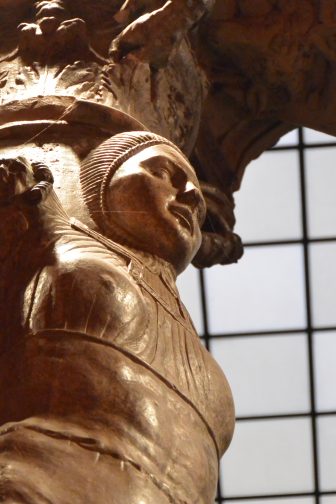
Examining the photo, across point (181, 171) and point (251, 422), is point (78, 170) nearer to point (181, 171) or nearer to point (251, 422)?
point (181, 171)

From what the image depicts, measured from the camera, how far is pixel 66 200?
18.1 ft

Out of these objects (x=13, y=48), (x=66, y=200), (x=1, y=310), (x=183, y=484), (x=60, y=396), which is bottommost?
(x=183, y=484)

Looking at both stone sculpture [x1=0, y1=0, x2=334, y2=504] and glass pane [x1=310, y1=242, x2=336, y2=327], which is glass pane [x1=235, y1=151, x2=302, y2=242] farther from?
stone sculpture [x1=0, y1=0, x2=334, y2=504]

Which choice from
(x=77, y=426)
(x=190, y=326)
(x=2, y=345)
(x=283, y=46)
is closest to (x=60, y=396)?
(x=77, y=426)

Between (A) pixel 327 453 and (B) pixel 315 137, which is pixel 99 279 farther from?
(A) pixel 327 453

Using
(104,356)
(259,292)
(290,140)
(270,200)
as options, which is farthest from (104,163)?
(259,292)

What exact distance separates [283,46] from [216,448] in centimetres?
338

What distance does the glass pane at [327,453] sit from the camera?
11.2 metres

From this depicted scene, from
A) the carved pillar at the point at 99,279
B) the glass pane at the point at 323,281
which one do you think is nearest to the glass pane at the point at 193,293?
the glass pane at the point at 323,281

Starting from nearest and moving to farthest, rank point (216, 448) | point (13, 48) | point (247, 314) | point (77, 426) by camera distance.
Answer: point (77, 426) < point (216, 448) < point (13, 48) < point (247, 314)

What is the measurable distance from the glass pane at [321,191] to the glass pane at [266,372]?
0.97 m

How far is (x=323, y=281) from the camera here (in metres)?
11.0

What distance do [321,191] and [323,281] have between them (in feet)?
2.55

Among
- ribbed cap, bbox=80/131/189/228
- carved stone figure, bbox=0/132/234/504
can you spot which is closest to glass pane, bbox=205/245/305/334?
ribbed cap, bbox=80/131/189/228
